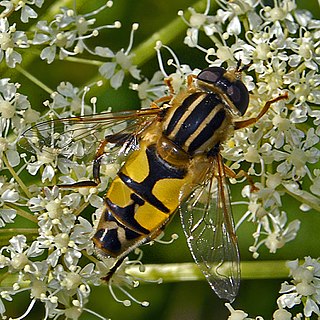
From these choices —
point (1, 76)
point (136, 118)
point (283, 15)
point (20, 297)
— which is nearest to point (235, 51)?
point (283, 15)

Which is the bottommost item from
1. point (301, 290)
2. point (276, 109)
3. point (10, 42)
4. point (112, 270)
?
point (301, 290)

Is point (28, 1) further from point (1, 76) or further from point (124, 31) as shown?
point (124, 31)

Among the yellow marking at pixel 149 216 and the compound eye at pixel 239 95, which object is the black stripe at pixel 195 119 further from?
the yellow marking at pixel 149 216

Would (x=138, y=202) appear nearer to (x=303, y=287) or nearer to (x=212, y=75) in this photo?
(x=212, y=75)

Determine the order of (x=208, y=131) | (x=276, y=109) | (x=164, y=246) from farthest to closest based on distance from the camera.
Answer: (x=164, y=246)
(x=276, y=109)
(x=208, y=131)

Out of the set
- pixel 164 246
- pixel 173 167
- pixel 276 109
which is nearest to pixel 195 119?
pixel 173 167

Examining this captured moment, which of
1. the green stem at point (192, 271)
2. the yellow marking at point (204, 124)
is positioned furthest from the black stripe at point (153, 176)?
the green stem at point (192, 271)
